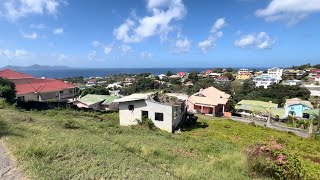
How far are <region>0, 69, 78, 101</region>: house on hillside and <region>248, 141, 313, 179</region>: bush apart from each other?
3169 cm

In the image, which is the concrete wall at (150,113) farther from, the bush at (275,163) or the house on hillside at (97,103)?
the bush at (275,163)

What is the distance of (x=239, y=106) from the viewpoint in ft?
146

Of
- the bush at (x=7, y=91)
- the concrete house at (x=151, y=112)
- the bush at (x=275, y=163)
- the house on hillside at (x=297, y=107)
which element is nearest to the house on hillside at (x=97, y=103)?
the bush at (x=7, y=91)

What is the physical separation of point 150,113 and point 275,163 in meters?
15.4

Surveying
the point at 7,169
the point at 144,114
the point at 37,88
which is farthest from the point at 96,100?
the point at 7,169

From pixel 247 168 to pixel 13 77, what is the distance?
119ft

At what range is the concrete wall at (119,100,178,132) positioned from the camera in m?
21.4

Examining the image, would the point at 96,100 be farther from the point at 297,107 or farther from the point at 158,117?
the point at 297,107

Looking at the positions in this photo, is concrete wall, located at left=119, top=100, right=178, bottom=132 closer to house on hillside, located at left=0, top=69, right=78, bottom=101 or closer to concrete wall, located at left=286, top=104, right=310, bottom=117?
house on hillside, located at left=0, top=69, right=78, bottom=101

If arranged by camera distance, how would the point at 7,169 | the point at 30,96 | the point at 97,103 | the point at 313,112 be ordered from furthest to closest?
the point at 313,112 → the point at 97,103 → the point at 30,96 → the point at 7,169

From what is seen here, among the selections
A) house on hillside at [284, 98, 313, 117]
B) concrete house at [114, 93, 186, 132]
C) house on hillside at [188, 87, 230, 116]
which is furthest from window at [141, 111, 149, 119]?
house on hillside at [284, 98, 313, 117]

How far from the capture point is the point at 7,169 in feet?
18.8

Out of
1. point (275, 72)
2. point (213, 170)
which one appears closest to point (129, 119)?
point (213, 170)

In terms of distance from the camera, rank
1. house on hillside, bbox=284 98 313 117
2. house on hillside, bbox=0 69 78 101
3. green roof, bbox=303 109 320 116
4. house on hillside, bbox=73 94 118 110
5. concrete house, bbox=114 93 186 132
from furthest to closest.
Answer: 1. house on hillside, bbox=284 98 313 117
2. green roof, bbox=303 109 320 116
3. house on hillside, bbox=73 94 118 110
4. house on hillside, bbox=0 69 78 101
5. concrete house, bbox=114 93 186 132
